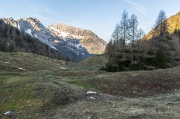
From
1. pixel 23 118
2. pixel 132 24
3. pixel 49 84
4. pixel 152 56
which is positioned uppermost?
pixel 132 24

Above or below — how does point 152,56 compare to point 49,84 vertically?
above

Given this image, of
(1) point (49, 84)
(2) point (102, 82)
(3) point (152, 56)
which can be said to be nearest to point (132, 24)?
(3) point (152, 56)

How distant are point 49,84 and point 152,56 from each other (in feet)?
87.4

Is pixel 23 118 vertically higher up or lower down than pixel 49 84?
lower down

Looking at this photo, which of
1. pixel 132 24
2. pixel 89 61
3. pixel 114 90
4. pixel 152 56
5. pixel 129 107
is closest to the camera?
pixel 129 107

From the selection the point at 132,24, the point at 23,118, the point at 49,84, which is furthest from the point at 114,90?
the point at 132,24

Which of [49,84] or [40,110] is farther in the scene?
[49,84]

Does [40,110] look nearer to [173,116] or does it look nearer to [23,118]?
[23,118]

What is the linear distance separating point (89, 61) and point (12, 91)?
72.7 meters

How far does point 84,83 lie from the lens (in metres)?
29.6

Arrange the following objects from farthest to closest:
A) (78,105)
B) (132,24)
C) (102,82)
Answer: (132,24) → (102,82) → (78,105)

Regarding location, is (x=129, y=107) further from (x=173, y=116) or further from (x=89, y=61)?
(x=89, y=61)

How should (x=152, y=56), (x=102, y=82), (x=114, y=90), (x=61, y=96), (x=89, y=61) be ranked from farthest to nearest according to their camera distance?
(x=89, y=61) → (x=152, y=56) → (x=102, y=82) → (x=114, y=90) → (x=61, y=96)

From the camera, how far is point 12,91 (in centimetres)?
2397
